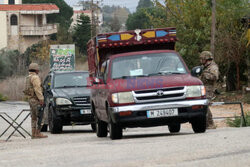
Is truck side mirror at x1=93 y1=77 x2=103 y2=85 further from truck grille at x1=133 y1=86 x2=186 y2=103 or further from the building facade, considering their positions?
the building facade

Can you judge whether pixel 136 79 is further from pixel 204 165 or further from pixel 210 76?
pixel 204 165

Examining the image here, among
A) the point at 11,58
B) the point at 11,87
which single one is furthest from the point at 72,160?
the point at 11,58

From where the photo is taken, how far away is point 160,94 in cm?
1334

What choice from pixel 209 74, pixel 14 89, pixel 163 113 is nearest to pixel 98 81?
pixel 163 113

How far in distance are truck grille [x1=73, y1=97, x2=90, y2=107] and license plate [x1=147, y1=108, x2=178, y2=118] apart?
605 centimetres

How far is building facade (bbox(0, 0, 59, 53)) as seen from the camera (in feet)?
298

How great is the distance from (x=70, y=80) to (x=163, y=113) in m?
7.46

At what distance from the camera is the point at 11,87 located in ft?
163

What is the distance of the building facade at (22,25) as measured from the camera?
9075cm

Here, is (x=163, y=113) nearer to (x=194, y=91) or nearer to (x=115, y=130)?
(x=194, y=91)

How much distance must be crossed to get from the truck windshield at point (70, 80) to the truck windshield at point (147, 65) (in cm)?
575

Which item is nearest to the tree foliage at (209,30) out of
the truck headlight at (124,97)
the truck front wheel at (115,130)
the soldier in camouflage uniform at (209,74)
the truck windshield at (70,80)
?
the truck windshield at (70,80)

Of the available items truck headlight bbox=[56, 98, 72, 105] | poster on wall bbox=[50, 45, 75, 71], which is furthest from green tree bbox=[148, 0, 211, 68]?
truck headlight bbox=[56, 98, 72, 105]

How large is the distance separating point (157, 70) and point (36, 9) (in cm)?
7830
